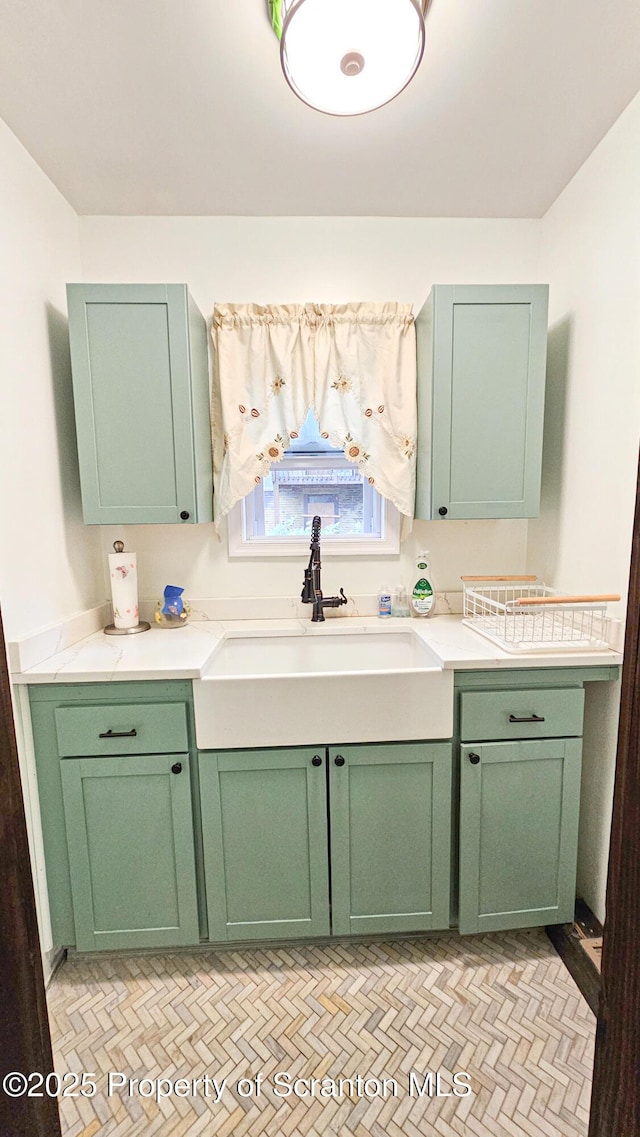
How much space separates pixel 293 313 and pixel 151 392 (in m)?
0.61

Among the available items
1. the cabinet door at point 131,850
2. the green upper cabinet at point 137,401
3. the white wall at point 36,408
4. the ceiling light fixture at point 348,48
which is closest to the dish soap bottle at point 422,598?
the green upper cabinet at point 137,401

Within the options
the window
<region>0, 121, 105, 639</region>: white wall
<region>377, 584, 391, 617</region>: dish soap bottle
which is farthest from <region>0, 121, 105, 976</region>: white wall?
<region>377, 584, 391, 617</region>: dish soap bottle

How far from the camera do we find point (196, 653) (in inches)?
58.4

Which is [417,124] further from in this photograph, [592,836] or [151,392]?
[592,836]

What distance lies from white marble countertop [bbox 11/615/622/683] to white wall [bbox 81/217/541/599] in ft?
0.98

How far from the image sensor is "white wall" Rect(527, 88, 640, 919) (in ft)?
4.54

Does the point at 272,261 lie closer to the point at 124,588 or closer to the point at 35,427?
the point at 35,427

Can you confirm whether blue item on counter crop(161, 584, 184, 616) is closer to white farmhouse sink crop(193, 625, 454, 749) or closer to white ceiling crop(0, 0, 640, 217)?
white farmhouse sink crop(193, 625, 454, 749)

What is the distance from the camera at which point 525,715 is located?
1414 mm

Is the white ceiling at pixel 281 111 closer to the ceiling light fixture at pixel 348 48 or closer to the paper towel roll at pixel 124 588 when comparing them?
the ceiling light fixture at pixel 348 48

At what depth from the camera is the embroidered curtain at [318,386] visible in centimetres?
174

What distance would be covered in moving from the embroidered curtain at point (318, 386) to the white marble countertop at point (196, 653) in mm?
468

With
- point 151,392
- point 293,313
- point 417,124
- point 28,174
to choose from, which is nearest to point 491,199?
Answer: point 417,124

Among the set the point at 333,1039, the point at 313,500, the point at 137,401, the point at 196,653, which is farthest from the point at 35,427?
the point at 333,1039
